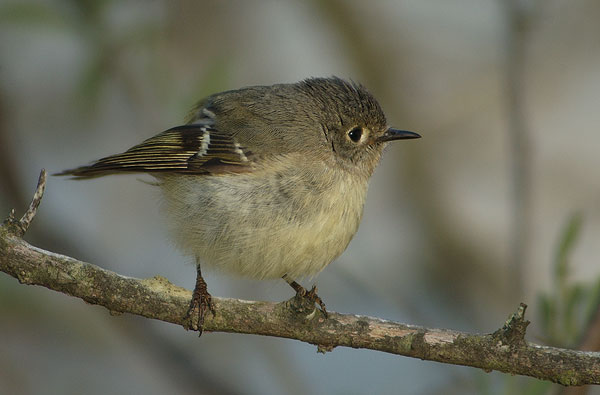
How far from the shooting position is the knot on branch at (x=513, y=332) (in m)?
2.44

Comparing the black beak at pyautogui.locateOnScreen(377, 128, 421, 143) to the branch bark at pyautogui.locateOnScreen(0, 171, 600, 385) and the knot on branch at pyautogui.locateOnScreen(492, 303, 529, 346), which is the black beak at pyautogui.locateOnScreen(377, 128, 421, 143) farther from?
the knot on branch at pyautogui.locateOnScreen(492, 303, 529, 346)

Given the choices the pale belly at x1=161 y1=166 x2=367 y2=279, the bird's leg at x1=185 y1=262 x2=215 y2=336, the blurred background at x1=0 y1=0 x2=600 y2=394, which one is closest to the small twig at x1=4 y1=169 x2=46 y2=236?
the bird's leg at x1=185 y1=262 x2=215 y2=336

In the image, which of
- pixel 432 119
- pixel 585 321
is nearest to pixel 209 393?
pixel 585 321

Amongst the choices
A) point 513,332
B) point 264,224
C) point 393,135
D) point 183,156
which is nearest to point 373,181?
point 393,135

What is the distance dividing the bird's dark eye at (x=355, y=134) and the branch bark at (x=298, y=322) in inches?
41.0

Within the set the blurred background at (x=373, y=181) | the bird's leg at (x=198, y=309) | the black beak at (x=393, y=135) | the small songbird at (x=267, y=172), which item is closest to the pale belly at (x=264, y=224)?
the small songbird at (x=267, y=172)

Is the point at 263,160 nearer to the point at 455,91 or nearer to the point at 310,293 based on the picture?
the point at 310,293

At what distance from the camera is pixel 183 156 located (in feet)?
11.3

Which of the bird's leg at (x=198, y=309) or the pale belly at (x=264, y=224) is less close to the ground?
the pale belly at (x=264, y=224)

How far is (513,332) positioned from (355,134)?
4.58 ft

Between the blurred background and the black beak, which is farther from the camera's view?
the blurred background

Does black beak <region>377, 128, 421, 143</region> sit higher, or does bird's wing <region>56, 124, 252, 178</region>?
black beak <region>377, 128, 421, 143</region>

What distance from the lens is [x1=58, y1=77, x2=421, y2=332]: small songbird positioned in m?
3.08

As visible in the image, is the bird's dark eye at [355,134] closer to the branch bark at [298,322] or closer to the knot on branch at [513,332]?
the branch bark at [298,322]
